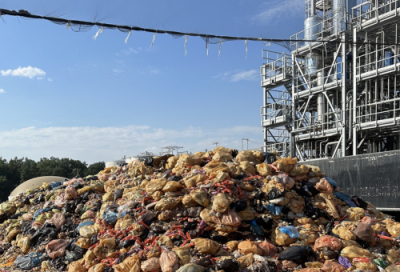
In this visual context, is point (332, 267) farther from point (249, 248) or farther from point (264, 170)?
point (264, 170)

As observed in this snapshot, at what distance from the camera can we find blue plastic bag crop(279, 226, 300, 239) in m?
5.39

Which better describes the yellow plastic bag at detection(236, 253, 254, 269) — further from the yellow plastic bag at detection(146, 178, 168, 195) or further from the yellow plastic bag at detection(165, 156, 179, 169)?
the yellow plastic bag at detection(165, 156, 179, 169)

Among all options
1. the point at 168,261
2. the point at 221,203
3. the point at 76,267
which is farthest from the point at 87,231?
the point at 221,203

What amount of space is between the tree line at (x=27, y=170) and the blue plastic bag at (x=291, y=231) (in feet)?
→ 103

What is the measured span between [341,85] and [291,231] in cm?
1259

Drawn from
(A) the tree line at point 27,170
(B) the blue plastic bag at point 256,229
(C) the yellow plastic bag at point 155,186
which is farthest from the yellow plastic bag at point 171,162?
(A) the tree line at point 27,170

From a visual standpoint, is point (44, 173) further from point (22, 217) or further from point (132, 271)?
point (132, 271)

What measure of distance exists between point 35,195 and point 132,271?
558 cm

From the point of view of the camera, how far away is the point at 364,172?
35.2ft

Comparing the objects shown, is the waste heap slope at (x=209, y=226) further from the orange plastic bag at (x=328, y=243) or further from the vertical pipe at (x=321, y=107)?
the vertical pipe at (x=321, y=107)

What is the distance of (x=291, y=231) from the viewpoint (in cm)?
546

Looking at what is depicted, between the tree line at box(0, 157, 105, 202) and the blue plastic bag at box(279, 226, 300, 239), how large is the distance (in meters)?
31.3

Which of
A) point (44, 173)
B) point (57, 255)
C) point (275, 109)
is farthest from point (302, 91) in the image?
point (44, 173)

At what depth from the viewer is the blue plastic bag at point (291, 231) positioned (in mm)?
5395
